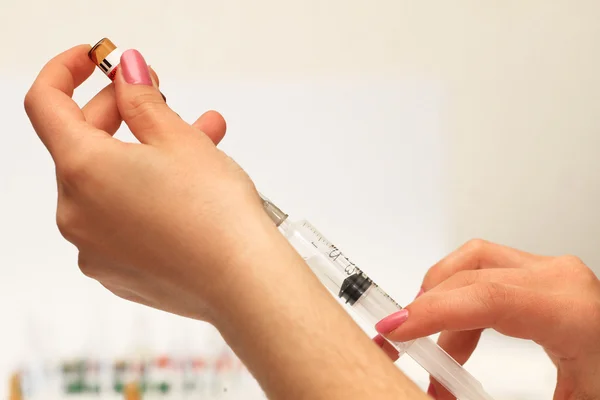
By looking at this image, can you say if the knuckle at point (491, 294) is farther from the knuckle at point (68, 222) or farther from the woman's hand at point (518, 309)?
the knuckle at point (68, 222)

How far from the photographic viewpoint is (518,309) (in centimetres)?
51

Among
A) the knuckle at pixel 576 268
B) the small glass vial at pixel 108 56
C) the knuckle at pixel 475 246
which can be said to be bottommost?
the knuckle at pixel 576 268

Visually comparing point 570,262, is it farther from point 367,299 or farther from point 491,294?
point 367,299

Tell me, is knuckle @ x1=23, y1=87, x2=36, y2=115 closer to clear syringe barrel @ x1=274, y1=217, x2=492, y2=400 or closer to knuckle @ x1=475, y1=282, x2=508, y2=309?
clear syringe barrel @ x1=274, y1=217, x2=492, y2=400

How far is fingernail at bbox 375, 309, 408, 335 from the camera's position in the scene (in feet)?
1.52

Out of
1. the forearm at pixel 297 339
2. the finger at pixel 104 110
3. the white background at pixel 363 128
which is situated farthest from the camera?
the white background at pixel 363 128

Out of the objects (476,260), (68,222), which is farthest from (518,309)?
(68,222)

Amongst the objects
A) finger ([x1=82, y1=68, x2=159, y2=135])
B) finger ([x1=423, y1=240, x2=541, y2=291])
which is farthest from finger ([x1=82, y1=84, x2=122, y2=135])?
finger ([x1=423, y1=240, x2=541, y2=291])

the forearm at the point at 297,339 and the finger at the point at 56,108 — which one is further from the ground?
the finger at the point at 56,108

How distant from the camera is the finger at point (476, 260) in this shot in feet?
2.05

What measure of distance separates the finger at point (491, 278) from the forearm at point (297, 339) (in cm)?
26

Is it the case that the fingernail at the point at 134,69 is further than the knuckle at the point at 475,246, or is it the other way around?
the knuckle at the point at 475,246

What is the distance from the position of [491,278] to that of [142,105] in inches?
15.3

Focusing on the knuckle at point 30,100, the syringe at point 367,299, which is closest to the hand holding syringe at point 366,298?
the syringe at point 367,299
